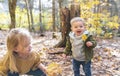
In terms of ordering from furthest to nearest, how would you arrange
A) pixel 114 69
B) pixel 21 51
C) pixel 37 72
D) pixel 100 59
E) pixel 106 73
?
pixel 100 59, pixel 114 69, pixel 106 73, pixel 37 72, pixel 21 51

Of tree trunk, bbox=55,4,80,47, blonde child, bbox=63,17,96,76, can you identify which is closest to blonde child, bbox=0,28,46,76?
blonde child, bbox=63,17,96,76

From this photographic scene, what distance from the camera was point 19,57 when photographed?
3635 mm

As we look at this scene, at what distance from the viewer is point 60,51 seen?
7.66 metres

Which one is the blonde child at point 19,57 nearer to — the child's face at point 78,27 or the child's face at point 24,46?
the child's face at point 24,46

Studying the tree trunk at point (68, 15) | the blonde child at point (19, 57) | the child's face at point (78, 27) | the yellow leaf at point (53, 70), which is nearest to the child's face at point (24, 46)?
the blonde child at point (19, 57)

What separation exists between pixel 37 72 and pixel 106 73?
268 centimetres

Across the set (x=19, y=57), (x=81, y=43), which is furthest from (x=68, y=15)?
(x=19, y=57)

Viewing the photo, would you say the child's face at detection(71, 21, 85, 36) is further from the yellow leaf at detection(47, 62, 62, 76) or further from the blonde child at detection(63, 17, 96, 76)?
the yellow leaf at detection(47, 62, 62, 76)

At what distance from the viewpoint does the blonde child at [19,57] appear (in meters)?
3.34

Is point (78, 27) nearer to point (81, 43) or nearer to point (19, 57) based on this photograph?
point (81, 43)

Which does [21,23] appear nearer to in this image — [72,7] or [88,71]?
[72,7]

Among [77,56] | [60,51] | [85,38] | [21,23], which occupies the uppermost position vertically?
[85,38]

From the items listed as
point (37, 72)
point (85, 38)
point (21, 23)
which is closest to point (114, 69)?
point (85, 38)

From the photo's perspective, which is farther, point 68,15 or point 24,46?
point 68,15
